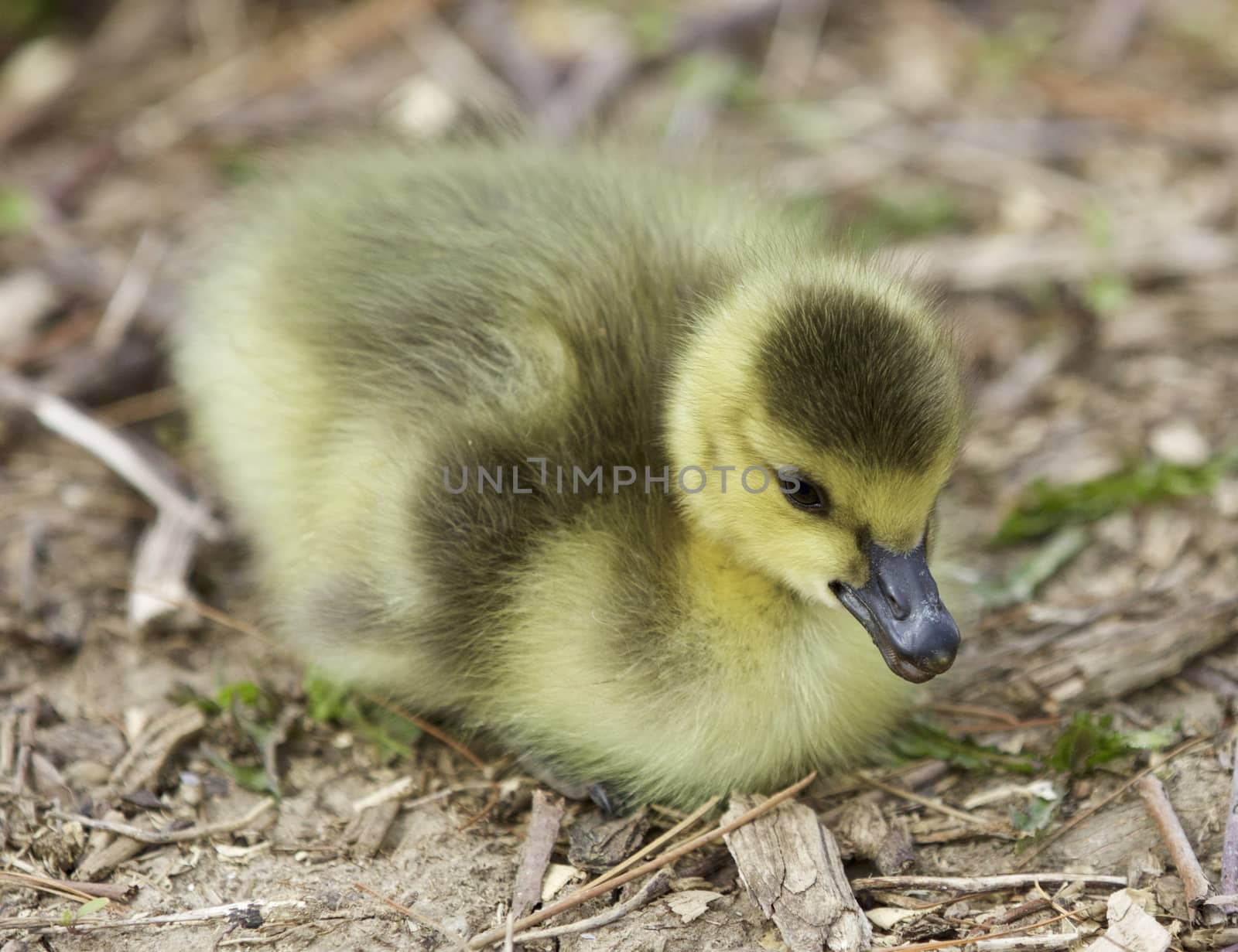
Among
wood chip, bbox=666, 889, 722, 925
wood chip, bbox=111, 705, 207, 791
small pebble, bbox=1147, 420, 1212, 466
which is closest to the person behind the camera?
wood chip, bbox=666, 889, 722, 925

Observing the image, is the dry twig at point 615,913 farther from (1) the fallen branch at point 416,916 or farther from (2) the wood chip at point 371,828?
(2) the wood chip at point 371,828

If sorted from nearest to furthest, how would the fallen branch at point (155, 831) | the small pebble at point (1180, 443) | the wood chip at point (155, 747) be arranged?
the fallen branch at point (155, 831) → the wood chip at point (155, 747) → the small pebble at point (1180, 443)

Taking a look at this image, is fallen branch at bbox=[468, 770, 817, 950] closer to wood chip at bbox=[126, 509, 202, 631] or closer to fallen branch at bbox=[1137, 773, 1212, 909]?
fallen branch at bbox=[1137, 773, 1212, 909]

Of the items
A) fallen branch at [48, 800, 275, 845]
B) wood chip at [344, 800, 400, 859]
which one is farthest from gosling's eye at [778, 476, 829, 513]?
fallen branch at [48, 800, 275, 845]

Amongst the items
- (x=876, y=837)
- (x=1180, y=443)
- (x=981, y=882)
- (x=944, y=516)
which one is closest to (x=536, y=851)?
(x=876, y=837)

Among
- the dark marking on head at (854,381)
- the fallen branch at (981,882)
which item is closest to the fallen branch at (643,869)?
the fallen branch at (981,882)

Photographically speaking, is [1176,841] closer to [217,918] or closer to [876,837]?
[876,837]

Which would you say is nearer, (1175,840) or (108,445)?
(1175,840)

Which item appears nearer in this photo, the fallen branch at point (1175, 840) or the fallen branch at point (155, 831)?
the fallen branch at point (1175, 840)

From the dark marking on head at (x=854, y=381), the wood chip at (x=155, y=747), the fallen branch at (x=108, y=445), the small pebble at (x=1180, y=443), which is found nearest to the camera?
the dark marking on head at (x=854, y=381)
